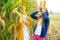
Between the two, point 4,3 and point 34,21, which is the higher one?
point 4,3

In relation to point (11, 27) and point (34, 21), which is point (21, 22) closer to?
point (11, 27)

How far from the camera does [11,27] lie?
136 centimetres

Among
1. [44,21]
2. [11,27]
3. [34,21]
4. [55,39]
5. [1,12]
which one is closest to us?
[1,12]

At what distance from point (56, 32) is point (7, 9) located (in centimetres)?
97

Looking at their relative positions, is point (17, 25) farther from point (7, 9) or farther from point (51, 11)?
point (51, 11)

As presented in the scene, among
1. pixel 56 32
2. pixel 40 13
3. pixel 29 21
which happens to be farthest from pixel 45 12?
pixel 56 32

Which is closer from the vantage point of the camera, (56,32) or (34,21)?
(34,21)

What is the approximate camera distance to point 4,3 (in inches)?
51.1

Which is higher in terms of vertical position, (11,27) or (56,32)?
(11,27)

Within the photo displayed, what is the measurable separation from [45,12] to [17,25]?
27cm

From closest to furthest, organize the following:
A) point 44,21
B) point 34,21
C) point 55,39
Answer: point 44,21 → point 34,21 → point 55,39

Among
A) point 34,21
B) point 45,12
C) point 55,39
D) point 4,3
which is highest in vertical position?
point 4,3

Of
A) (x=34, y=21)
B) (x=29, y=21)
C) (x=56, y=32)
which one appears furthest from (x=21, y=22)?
(x=56, y=32)

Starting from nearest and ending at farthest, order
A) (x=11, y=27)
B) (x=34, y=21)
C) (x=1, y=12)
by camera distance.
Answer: (x=1, y=12) < (x=11, y=27) < (x=34, y=21)
